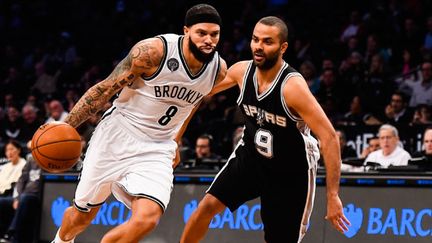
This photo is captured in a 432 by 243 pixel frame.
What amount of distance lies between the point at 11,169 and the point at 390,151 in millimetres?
4950

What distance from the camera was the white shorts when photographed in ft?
20.8

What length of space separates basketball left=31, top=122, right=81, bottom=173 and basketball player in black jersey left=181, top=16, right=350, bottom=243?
3.27 ft

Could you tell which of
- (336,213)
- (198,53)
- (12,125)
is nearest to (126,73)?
(198,53)

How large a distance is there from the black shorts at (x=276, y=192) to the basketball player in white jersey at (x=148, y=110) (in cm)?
51

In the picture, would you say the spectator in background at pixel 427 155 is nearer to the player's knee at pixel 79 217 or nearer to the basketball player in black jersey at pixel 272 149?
the basketball player in black jersey at pixel 272 149

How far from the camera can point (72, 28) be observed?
65.7ft

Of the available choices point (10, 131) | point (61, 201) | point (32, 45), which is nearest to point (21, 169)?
point (61, 201)

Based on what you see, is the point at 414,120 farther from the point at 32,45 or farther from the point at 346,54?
the point at 32,45

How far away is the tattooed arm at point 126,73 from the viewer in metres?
6.29

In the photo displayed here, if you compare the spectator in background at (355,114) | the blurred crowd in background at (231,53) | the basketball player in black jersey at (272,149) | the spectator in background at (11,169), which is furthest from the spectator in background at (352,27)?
the basketball player in black jersey at (272,149)

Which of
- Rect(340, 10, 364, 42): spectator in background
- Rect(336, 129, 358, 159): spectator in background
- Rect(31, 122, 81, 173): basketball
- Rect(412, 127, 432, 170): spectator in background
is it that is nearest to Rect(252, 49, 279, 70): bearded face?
Rect(31, 122, 81, 173): basketball

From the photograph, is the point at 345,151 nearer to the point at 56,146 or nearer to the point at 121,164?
the point at 121,164

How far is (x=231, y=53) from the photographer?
49.2 ft

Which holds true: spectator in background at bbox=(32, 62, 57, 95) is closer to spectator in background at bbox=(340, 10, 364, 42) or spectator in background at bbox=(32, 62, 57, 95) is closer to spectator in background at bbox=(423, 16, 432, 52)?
spectator in background at bbox=(340, 10, 364, 42)
